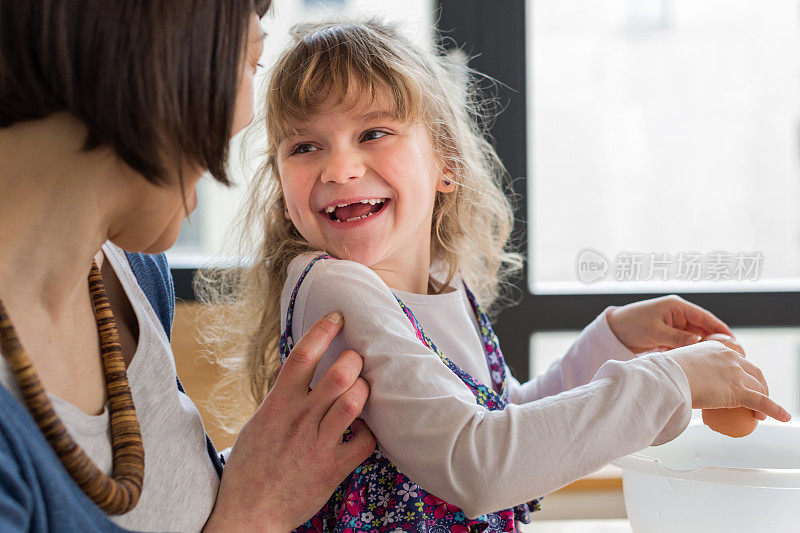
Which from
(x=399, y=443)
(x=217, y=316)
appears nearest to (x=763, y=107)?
(x=217, y=316)

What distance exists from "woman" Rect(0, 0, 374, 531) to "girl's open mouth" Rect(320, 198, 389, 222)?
30 centimetres

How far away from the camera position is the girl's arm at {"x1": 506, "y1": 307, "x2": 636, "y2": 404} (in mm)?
1131

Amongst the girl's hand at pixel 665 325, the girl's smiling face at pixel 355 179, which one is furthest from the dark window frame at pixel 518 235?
the girl's smiling face at pixel 355 179

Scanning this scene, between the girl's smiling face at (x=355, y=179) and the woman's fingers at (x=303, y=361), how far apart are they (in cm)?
17

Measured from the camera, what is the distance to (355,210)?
96 centimetres

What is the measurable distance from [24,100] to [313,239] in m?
0.48

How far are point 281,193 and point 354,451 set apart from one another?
0.51 meters

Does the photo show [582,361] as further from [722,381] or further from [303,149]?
[303,149]

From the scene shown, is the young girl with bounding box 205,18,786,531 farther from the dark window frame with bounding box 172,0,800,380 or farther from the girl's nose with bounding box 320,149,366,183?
the dark window frame with bounding box 172,0,800,380

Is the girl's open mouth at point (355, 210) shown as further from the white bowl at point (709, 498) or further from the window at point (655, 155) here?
the window at point (655, 155)

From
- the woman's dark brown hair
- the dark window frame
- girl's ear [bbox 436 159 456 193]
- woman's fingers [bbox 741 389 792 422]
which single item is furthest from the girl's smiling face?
the dark window frame

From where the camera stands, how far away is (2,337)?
0.54 meters

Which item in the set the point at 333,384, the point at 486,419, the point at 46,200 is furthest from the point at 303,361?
the point at 46,200

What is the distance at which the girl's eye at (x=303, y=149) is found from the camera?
3.14ft
